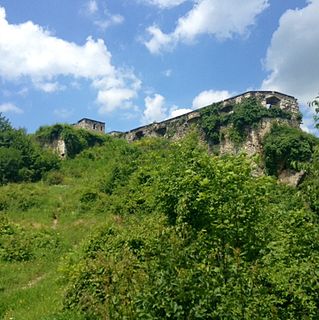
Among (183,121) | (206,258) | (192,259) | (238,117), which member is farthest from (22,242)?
(183,121)

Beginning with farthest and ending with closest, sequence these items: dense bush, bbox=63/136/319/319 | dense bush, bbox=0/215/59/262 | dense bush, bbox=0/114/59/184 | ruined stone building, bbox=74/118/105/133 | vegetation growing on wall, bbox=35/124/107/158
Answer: ruined stone building, bbox=74/118/105/133 → vegetation growing on wall, bbox=35/124/107/158 → dense bush, bbox=0/114/59/184 → dense bush, bbox=0/215/59/262 → dense bush, bbox=63/136/319/319

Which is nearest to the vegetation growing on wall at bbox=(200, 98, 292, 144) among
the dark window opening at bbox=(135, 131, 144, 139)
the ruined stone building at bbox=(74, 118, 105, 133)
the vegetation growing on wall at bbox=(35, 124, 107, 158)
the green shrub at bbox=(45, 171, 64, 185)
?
the dark window opening at bbox=(135, 131, 144, 139)

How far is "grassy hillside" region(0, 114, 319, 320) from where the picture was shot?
4.95 meters

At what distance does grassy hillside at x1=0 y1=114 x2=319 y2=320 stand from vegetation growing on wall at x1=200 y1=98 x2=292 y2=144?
69.3 feet

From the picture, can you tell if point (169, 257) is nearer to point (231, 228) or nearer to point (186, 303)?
point (186, 303)

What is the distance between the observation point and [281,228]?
9.05 meters

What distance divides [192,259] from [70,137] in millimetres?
38181

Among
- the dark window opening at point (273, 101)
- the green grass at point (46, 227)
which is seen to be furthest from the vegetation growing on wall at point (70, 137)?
the dark window opening at point (273, 101)

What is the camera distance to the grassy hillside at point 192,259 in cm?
495

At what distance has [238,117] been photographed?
36719 millimetres

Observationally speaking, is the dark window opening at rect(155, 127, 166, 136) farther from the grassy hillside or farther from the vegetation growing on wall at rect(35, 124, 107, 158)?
the grassy hillside

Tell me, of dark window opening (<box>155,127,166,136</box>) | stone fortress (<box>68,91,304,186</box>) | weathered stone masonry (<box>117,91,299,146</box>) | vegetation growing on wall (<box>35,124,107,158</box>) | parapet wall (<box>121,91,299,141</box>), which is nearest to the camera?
stone fortress (<box>68,91,304,186</box>)

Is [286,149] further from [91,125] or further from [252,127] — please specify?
[91,125]

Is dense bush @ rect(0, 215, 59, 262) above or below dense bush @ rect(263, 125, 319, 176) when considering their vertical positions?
below
